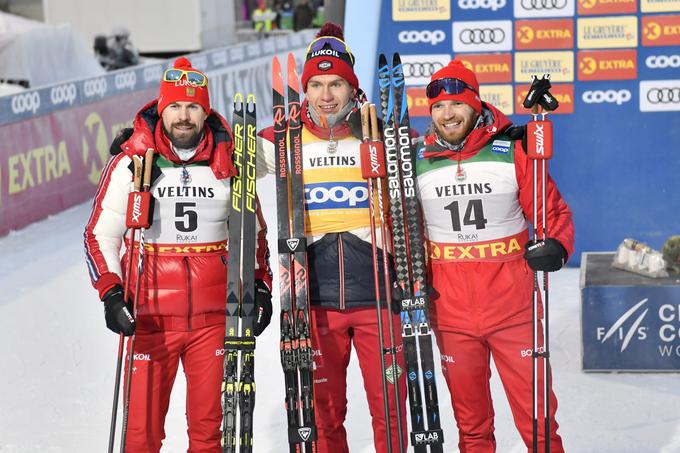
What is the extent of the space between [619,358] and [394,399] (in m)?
2.42

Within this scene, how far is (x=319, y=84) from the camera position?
14.6 feet

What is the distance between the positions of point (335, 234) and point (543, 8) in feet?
15.0

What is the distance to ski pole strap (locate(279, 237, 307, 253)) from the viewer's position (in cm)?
443

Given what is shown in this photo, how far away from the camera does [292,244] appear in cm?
443

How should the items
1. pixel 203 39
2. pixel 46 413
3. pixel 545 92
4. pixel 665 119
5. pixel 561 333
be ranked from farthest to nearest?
pixel 203 39, pixel 665 119, pixel 561 333, pixel 46 413, pixel 545 92

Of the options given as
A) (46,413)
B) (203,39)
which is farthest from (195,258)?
(203,39)

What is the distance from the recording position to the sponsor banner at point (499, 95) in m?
8.59

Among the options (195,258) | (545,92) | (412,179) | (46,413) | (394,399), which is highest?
(545,92)

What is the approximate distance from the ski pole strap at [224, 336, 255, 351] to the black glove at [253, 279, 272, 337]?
2.4 inches

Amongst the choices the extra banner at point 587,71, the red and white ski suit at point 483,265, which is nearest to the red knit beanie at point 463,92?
the red and white ski suit at point 483,265

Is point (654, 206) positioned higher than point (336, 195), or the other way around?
point (336, 195)

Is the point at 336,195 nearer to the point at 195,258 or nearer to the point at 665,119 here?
the point at 195,258

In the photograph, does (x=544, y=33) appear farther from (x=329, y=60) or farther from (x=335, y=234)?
(x=335, y=234)

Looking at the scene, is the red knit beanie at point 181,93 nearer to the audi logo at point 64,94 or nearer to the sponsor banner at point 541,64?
the sponsor banner at point 541,64
